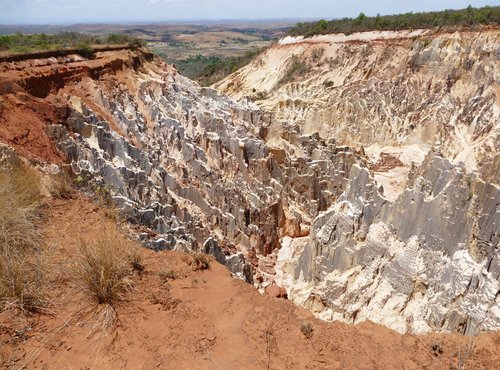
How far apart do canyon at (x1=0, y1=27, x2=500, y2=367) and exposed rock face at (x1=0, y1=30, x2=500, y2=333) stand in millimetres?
66

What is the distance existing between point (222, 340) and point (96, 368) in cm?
145

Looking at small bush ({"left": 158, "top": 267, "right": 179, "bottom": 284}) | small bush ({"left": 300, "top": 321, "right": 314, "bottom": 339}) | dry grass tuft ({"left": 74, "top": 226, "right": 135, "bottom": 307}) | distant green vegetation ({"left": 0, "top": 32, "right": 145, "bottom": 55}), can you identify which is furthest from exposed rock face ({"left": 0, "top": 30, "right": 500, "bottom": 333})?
small bush ({"left": 300, "top": 321, "right": 314, "bottom": 339})

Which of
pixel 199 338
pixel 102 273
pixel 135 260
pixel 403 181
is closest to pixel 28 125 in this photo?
pixel 135 260

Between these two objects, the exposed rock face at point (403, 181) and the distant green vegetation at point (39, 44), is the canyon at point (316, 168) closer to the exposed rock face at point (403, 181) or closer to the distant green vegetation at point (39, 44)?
the exposed rock face at point (403, 181)

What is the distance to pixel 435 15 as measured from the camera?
4091cm

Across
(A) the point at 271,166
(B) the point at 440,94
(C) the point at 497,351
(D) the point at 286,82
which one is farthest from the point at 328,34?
(C) the point at 497,351

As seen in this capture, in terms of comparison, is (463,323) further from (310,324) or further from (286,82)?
(286,82)

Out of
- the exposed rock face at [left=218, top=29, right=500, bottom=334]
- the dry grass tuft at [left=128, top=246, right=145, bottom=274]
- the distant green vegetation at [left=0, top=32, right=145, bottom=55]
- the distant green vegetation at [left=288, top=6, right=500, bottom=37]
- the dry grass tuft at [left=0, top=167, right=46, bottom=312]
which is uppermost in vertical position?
the distant green vegetation at [left=288, top=6, right=500, bottom=37]

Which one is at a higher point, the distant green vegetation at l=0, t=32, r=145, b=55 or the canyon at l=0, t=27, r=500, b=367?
the distant green vegetation at l=0, t=32, r=145, b=55

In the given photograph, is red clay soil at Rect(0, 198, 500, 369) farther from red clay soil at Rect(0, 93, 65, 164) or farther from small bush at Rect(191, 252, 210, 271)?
red clay soil at Rect(0, 93, 65, 164)

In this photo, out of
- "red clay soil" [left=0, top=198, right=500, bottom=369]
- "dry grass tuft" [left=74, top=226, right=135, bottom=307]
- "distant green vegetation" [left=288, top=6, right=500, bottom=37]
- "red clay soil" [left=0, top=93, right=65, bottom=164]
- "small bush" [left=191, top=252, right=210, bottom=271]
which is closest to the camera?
"red clay soil" [left=0, top=198, right=500, bottom=369]

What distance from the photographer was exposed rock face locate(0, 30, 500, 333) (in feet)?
36.8

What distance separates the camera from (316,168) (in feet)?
68.7

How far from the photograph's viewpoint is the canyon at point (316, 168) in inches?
439
